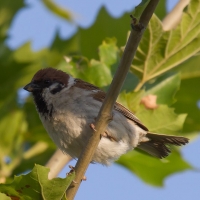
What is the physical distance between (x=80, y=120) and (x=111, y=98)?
3.58 feet

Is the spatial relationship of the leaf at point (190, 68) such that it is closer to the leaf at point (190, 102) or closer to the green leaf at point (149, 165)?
the leaf at point (190, 102)

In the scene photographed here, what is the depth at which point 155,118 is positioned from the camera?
11.4 ft

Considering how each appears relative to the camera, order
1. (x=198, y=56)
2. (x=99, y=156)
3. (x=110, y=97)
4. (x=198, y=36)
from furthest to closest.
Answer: (x=198, y=56) → (x=99, y=156) → (x=198, y=36) → (x=110, y=97)

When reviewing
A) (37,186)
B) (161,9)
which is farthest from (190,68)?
(37,186)

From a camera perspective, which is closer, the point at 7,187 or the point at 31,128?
the point at 7,187

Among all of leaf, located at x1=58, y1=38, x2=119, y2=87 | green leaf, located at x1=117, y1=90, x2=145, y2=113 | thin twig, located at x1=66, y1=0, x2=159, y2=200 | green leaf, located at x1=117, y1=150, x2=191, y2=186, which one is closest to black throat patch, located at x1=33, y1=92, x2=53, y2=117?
leaf, located at x1=58, y1=38, x2=119, y2=87

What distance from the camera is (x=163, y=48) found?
348cm

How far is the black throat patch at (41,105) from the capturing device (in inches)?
135

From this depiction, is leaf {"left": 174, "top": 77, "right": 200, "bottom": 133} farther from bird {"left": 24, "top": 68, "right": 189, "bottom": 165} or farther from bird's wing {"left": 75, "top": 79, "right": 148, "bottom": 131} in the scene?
bird's wing {"left": 75, "top": 79, "right": 148, "bottom": 131}

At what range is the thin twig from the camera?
1937 millimetres

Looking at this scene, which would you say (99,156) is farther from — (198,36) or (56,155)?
(198,36)

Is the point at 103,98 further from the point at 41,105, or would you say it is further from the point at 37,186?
the point at 37,186

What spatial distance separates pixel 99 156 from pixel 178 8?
43.8 inches

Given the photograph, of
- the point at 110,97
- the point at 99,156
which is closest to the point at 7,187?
the point at 110,97
